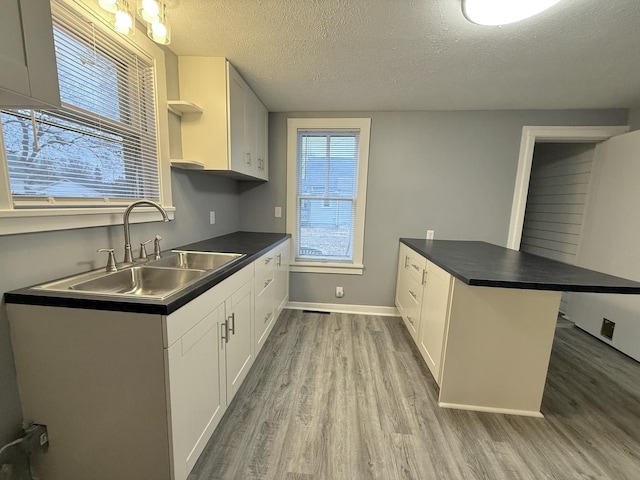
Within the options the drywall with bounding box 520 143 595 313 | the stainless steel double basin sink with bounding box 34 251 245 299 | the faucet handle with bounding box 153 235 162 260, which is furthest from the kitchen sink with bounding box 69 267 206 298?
the drywall with bounding box 520 143 595 313

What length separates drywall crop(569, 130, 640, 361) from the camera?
2303 mm

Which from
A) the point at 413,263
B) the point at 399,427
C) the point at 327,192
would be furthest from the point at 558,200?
the point at 399,427

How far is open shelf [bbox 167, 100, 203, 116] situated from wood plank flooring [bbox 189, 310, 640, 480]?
1951 mm

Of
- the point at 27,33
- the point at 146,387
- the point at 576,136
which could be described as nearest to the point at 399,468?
the point at 146,387

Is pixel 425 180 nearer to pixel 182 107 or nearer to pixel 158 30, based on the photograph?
pixel 182 107

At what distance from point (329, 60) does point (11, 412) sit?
96.9 inches

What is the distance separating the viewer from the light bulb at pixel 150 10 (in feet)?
3.97

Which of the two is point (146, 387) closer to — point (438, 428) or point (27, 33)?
point (27, 33)

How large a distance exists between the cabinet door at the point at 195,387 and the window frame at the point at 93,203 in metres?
0.74

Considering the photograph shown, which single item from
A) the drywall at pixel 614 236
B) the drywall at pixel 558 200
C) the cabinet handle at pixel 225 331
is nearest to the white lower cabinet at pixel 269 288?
the cabinet handle at pixel 225 331

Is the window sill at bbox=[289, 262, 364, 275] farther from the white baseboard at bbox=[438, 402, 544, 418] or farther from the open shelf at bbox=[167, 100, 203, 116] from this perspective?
the open shelf at bbox=[167, 100, 203, 116]

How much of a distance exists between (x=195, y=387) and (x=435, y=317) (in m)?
1.55

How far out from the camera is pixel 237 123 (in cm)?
204

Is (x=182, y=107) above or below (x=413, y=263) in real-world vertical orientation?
above
